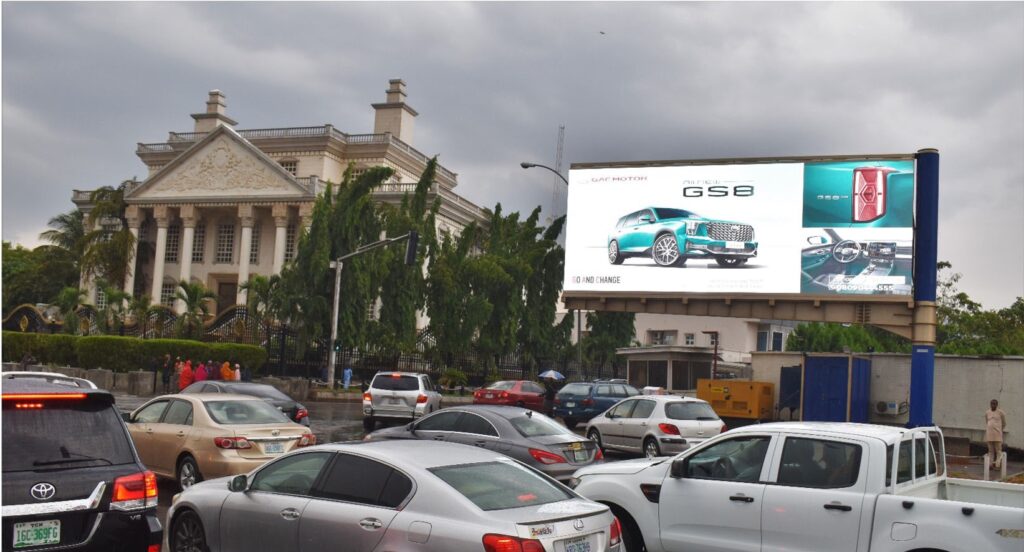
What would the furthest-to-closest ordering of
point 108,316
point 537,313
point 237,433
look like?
point 537,313 → point 108,316 → point 237,433

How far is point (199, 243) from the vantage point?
68750 mm

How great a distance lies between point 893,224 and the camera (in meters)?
28.0

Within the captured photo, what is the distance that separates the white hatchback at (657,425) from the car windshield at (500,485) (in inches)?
479

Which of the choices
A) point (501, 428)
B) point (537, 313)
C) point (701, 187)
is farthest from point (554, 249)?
point (501, 428)

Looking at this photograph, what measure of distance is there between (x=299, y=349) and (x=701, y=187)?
21.2 metres

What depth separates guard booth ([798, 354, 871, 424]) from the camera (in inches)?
1054

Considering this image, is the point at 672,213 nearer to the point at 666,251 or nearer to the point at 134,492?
the point at 666,251

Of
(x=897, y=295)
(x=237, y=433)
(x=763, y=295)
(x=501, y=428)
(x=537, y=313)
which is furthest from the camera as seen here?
(x=537, y=313)

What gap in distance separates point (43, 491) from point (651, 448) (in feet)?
48.6

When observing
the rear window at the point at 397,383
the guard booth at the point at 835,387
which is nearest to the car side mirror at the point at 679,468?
the rear window at the point at 397,383

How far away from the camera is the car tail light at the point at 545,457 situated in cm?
1291

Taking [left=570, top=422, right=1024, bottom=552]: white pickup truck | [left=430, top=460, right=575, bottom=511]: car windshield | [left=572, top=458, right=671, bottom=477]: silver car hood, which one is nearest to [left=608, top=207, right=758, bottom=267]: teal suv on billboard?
[left=572, top=458, right=671, bottom=477]: silver car hood

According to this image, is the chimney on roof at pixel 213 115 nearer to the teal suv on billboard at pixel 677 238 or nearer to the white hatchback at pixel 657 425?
the teal suv on billboard at pixel 677 238

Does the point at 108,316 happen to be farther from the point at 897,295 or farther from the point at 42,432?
the point at 42,432
